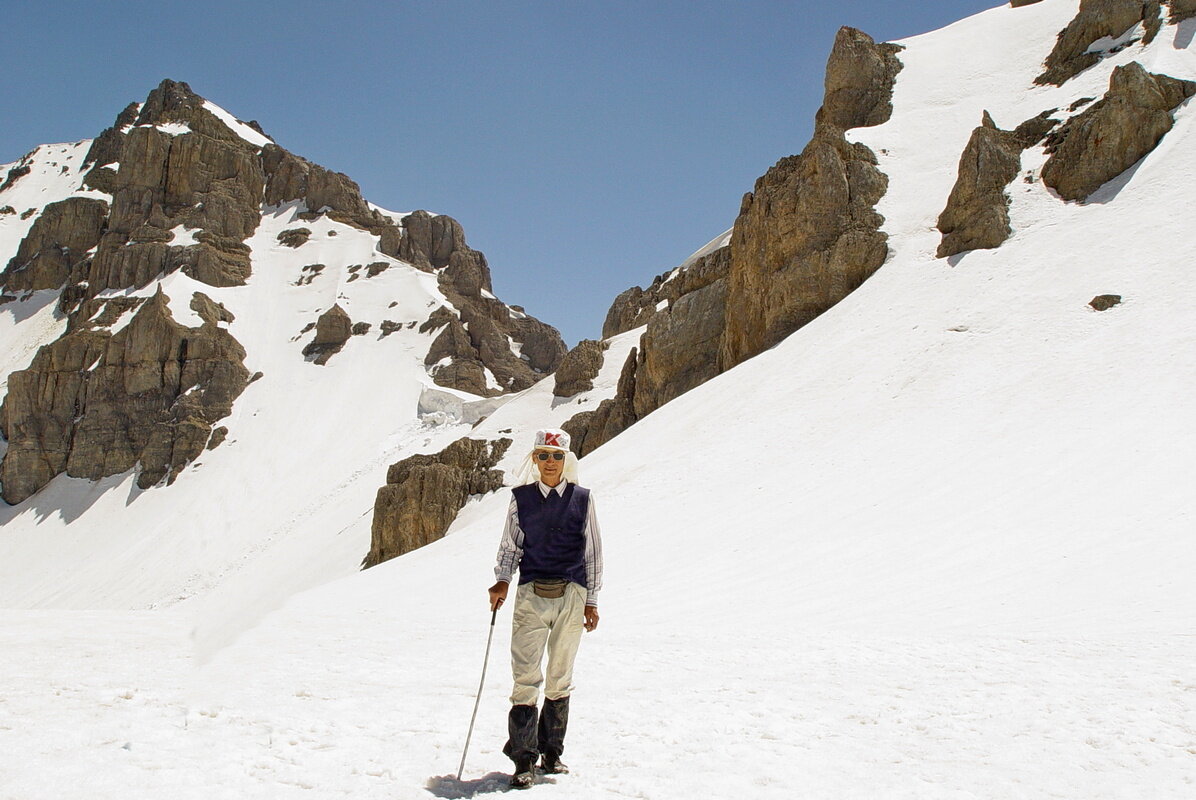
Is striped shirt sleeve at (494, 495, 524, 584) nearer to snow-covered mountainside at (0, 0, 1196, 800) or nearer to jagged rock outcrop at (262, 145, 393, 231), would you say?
snow-covered mountainside at (0, 0, 1196, 800)

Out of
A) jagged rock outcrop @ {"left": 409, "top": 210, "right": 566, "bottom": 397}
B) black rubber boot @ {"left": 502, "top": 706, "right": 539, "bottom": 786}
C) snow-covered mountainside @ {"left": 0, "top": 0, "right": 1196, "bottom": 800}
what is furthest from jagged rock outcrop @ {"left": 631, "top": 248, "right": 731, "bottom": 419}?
jagged rock outcrop @ {"left": 409, "top": 210, "right": 566, "bottom": 397}

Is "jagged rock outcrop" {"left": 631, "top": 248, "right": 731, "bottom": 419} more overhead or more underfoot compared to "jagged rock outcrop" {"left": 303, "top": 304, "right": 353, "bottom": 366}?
more underfoot

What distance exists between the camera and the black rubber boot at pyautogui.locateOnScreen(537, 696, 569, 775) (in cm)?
473

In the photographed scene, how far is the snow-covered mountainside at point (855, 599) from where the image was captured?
15.1ft

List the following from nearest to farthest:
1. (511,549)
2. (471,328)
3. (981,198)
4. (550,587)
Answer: (550,587), (511,549), (981,198), (471,328)

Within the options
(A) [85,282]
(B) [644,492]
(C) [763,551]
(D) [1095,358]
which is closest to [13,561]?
(A) [85,282]

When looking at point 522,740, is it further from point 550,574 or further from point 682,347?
point 682,347

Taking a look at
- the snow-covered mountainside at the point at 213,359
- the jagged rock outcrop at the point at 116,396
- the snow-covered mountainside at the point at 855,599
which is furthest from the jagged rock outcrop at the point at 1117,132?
the jagged rock outcrop at the point at 116,396

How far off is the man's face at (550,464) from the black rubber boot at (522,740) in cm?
142

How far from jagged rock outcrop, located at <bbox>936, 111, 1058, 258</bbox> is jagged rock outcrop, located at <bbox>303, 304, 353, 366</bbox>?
61.5m

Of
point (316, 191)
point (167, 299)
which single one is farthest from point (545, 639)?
point (316, 191)

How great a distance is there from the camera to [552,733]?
4.79 m

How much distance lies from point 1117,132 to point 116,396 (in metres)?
78.5

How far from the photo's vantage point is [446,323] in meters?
76.8
